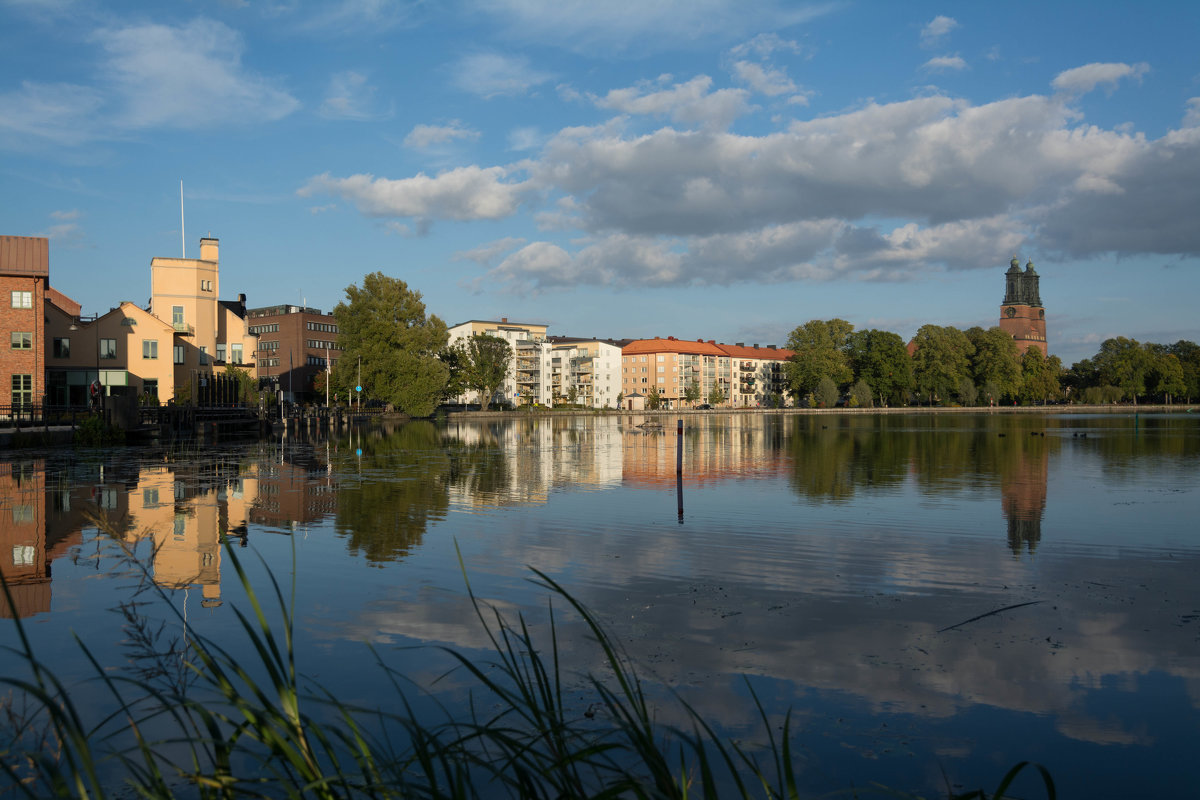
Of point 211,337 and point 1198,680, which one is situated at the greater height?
point 211,337

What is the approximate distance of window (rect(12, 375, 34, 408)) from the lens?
46.4m

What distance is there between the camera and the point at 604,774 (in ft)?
19.0

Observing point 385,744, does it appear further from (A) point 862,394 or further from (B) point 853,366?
(B) point 853,366

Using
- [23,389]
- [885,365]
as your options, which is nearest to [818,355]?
[885,365]

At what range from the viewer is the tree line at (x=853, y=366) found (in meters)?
87.7

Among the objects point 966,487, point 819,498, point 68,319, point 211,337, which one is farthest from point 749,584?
point 211,337

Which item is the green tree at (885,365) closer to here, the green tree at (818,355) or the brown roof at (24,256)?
the green tree at (818,355)

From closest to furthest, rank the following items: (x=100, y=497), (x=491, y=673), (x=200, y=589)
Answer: (x=491, y=673) < (x=200, y=589) < (x=100, y=497)

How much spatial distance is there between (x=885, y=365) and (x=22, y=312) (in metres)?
123

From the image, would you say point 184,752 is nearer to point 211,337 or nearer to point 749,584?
point 749,584

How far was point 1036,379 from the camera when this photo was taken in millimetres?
159500

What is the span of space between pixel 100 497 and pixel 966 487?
897 inches

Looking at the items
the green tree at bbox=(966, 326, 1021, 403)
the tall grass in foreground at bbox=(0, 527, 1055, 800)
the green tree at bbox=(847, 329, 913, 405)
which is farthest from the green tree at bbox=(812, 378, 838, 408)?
the tall grass in foreground at bbox=(0, 527, 1055, 800)

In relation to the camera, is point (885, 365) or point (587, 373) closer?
point (885, 365)
